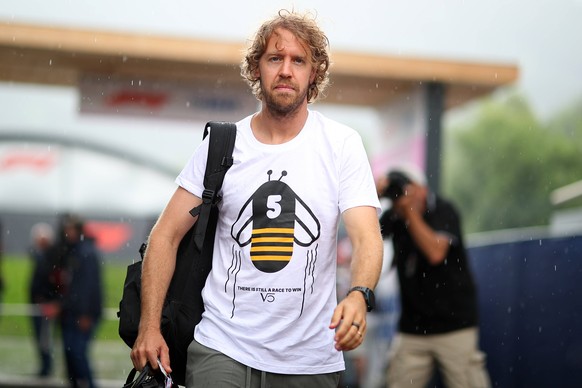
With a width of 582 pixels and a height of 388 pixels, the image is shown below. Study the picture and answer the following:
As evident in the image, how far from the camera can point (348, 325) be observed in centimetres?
311

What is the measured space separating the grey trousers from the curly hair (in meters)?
1.05

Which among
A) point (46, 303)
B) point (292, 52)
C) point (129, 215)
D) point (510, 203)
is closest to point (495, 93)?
point (46, 303)

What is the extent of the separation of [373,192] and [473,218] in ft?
344

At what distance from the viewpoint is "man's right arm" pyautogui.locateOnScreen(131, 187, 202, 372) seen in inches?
144

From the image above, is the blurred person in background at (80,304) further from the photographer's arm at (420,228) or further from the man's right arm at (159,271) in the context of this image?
the man's right arm at (159,271)

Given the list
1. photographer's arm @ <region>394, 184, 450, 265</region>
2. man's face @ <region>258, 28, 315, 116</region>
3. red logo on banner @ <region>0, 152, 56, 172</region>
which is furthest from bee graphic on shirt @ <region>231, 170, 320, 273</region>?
red logo on banner @ <region>0, 152, 56, 172</region>

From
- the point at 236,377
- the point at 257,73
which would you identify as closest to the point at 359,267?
the point at 236,377

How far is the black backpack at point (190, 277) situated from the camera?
375 centimetres

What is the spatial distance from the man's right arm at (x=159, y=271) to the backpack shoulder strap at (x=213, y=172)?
10cm

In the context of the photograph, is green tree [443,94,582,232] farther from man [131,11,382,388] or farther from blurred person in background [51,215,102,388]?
man [131,11,382,388]

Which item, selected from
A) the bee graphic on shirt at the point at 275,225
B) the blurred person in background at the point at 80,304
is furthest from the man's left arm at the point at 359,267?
the blurred person in background at the point at 80,304

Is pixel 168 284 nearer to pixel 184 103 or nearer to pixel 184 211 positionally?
pixel 184 211

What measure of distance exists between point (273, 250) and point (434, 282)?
13.2 feet

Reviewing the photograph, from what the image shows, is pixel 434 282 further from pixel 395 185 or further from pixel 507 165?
pixel 507 165
